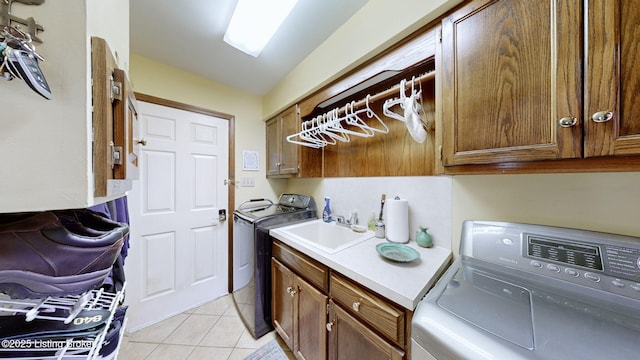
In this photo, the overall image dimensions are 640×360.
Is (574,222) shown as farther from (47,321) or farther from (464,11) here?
(47,321)

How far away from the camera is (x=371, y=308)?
825 mm

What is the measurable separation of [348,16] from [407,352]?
1804 millimetres

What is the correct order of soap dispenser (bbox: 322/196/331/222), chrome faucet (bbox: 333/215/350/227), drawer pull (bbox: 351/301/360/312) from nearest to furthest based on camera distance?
drawer pull (bbox: 351/301/360/312)
chrome faucet (bbox: 333/215/350/227)
soap dispenser (bbox: 322/196/331/222)

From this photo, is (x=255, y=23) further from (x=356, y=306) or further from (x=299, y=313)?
(x=299, y=313)

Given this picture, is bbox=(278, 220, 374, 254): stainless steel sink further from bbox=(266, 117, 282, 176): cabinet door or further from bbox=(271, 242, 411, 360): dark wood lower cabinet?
bbox=(266, 117, 282, 176): cabinet door

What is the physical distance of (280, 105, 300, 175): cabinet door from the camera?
1881mm

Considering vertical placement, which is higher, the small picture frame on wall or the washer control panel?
the small picture frame on wall

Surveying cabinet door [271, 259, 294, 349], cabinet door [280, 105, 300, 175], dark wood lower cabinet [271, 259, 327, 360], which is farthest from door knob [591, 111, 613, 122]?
cabinet door [280, 105, 300, 175]

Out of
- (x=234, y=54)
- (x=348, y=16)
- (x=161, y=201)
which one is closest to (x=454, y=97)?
(x=348, y=16)

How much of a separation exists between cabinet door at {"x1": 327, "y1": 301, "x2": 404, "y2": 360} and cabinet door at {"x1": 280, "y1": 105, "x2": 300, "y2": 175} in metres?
1.23

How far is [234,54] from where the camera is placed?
1.60m

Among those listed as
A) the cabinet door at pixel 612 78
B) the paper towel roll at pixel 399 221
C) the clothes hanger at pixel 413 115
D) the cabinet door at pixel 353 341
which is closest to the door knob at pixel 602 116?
the cabinet door at pixel 612 78

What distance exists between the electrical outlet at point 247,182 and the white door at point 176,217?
0.62 ft

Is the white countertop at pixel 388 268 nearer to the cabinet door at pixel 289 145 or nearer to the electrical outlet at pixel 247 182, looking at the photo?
the cabinet door at pixel 289 145
